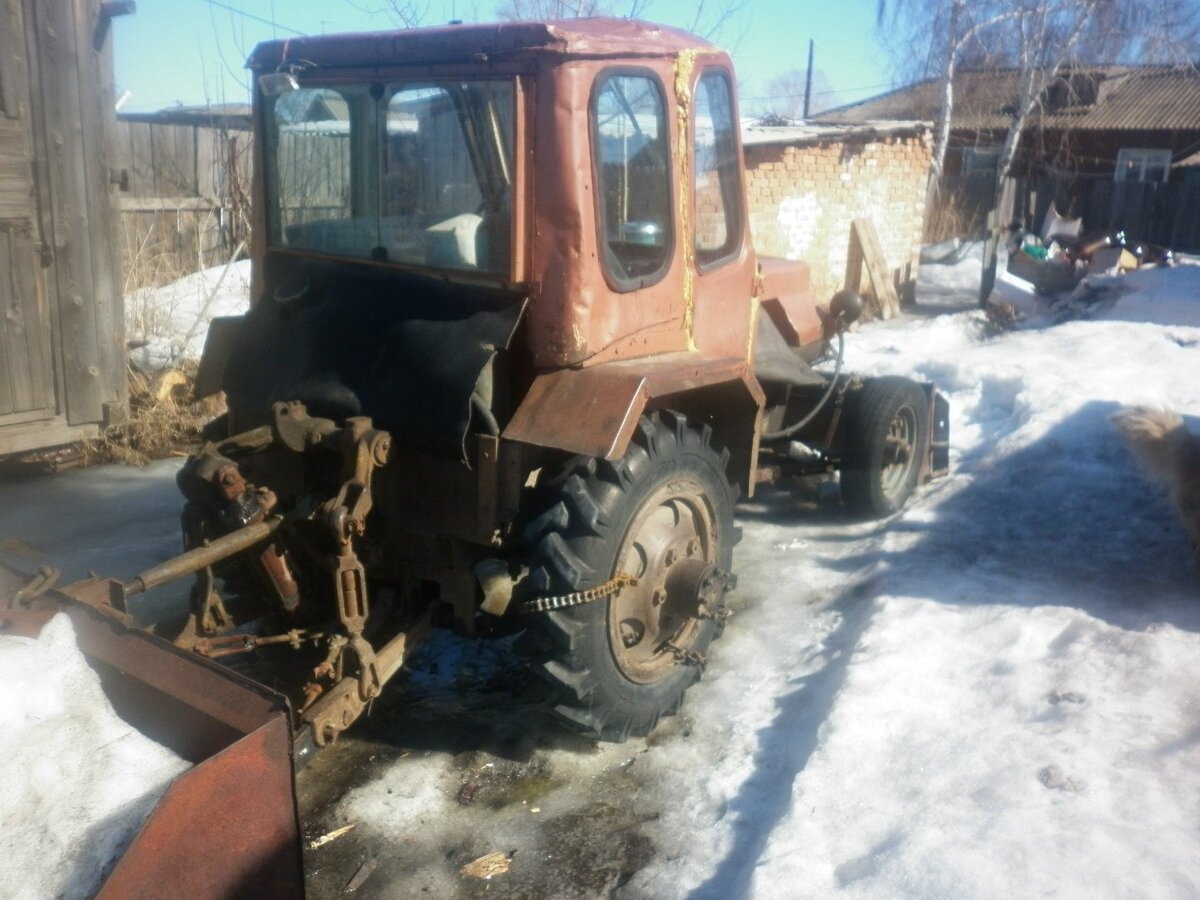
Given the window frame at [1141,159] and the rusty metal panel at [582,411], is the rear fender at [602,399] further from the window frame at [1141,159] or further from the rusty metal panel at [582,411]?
the window frame at [1141,159]

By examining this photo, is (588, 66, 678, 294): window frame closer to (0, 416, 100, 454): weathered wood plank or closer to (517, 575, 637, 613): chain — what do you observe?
(517, 575, 637, 613): chain

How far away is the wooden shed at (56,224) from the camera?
658cm

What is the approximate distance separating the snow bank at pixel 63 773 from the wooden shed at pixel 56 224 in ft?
15.8

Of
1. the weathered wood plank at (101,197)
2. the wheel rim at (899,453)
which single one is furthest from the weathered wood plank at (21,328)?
the wheel rim at (899,453)

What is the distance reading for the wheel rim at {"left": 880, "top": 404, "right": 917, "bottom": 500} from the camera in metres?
6.12

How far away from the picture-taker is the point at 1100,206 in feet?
83.5

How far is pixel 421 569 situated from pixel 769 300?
9.26 ft

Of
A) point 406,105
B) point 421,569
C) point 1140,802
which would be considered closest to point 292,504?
point 421,569

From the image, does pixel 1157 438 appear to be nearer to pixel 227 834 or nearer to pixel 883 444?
pixel 883 444

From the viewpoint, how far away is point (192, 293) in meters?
10.1

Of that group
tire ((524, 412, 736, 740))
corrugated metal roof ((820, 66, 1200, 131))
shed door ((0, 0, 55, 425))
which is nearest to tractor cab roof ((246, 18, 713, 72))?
tire ((524, 412, 736, 740))

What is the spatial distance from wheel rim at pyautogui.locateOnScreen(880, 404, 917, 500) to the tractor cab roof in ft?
9.49

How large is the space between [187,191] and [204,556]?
11.2 m

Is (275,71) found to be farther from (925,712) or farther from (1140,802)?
(1140,802)
